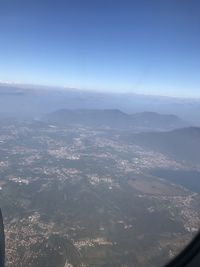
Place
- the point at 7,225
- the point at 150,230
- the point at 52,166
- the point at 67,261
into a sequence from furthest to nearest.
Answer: the point at 52,166 → the point at 150,230 → the point at 7,225 → the point at 67,261

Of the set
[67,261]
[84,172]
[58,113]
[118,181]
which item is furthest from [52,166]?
[58,113]

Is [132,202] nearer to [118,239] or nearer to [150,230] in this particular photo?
[150,230]

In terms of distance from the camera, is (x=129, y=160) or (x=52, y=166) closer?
(x=52, y=166)

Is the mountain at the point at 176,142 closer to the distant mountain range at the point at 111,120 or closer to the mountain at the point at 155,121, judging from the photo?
the distant mountain range at the point at 111,120

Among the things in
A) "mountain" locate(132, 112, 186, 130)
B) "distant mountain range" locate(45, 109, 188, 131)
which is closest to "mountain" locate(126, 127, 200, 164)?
"distant mountain range" locate(45, 109, 188, 131)

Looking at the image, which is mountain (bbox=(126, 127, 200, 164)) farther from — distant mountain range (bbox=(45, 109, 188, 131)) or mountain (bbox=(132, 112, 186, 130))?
mountain (bbox=(132, 112, 186, 130))

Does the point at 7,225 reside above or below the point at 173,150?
above

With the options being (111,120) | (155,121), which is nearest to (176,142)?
(111,120)

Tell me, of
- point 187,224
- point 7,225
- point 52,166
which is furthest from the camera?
point 52,166
